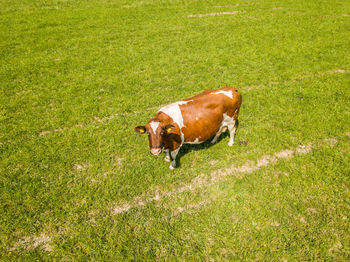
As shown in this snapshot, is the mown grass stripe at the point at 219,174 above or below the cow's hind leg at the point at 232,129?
below

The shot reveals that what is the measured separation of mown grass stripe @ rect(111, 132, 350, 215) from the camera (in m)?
5.40

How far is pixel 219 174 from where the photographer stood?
6102mm

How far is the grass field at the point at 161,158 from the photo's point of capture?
4742mm

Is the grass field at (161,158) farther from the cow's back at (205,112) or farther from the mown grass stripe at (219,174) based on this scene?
the cow's back at (205,112)

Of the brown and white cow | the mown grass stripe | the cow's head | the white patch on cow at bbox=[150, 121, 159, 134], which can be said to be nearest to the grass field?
the mown grass stripe

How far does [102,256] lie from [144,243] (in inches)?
36.4

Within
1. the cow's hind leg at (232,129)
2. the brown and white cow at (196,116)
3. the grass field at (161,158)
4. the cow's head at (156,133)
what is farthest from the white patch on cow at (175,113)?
the cow's hind leg at (232,129)

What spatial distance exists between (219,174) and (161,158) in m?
1.82

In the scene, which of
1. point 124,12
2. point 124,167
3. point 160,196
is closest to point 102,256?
point 160,196

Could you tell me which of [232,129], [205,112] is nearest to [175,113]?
[205,112]

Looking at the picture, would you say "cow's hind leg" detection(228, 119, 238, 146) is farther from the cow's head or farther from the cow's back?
the cow's head

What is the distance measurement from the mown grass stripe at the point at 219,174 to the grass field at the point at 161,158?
4 centimetres

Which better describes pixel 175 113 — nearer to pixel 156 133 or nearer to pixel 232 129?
pixel 156 133

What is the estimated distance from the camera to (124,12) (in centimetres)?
1819
